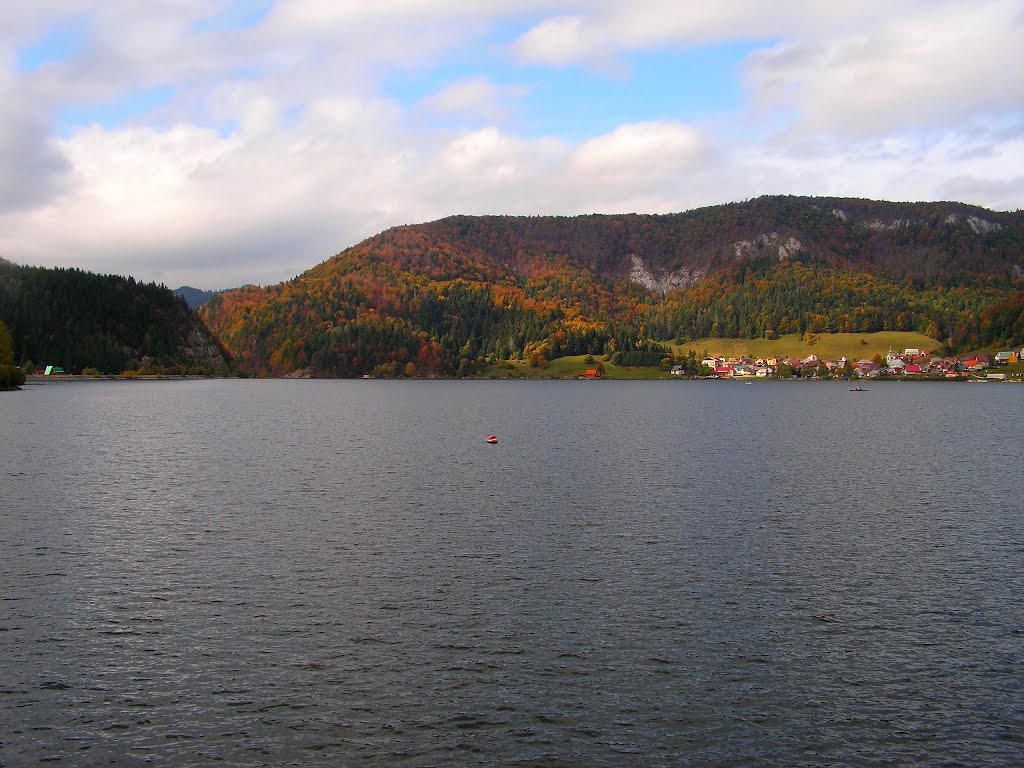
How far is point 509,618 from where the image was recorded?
1179 inches

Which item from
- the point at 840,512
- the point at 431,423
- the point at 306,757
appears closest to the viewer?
the point at 306,757

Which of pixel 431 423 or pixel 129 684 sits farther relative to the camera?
pixel 431 423

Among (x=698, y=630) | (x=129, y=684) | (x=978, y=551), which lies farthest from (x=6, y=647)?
(x=978, y=551)

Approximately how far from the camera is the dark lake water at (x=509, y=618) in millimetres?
21266

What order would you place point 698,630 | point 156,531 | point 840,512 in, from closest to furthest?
point 698,630 < point 156,531 < point 840,512

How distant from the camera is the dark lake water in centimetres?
2127

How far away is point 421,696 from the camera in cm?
2348

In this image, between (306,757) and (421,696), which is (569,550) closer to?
(421,696)

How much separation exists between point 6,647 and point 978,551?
41374 millimetres

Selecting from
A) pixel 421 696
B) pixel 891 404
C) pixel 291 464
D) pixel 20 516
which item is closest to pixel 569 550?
pixel 421 696

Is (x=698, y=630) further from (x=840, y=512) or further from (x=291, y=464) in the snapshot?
(x=291, y=464)

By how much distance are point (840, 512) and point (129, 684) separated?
41.8 m

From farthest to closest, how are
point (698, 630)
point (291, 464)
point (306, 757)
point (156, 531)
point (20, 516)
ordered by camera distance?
point (291, 464) → point (20, 516) → point (156, 531) → point (698, 630) → point (306, 757)

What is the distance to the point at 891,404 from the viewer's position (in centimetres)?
19288
